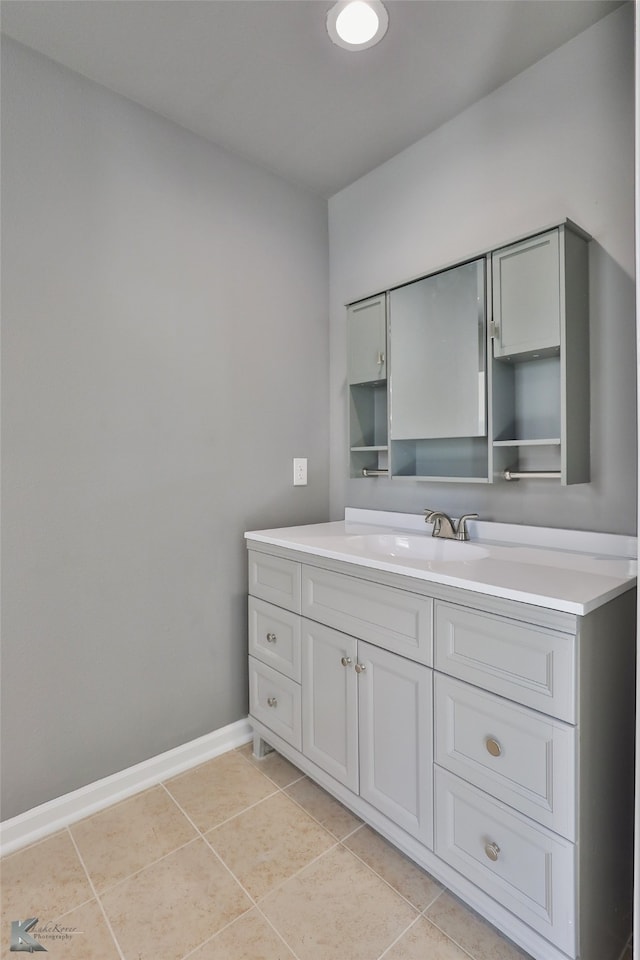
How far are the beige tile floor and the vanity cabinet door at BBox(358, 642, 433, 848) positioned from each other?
18 cm

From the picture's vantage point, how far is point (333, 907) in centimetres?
123

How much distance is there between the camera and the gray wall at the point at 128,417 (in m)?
1.46

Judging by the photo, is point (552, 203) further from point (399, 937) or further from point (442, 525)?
point (399, 937)

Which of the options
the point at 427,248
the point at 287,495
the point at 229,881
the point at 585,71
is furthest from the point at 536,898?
the point at 585,71

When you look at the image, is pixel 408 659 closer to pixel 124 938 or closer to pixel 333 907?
pixel 333 907

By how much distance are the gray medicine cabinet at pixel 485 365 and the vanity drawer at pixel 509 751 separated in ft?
2.16

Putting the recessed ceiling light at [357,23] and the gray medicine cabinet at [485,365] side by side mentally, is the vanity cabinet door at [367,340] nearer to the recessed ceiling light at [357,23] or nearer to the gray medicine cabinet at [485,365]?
the gray medicine cabinet at [485,365]

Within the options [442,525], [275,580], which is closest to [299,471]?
[275,580]

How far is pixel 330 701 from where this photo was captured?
4.91 ft

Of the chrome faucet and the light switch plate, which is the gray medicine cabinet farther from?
the light switch plate

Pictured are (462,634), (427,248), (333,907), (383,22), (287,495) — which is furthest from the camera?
(287,495)

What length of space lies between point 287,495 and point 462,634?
116 cm

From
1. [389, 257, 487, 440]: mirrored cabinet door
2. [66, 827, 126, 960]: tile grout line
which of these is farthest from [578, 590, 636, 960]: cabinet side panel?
[66, 827, 126, 960]: tile grout line

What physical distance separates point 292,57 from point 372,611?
65.5 inches
